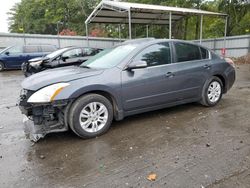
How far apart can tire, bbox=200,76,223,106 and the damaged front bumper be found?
10.2 ft

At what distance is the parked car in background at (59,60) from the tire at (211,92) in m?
6.06

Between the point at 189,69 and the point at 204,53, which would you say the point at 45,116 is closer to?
the point at 189,69

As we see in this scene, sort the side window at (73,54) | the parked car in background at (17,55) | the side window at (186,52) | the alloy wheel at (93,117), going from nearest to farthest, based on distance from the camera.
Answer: the alloy wheel at (93,117), the side window at (186,52), the side window at (73,54), the parked car in background at (17,55)

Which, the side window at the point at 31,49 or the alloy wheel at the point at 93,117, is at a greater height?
the side window at the point at 31,49

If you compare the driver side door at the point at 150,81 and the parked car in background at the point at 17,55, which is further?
the parked car in background at the point at 17,55

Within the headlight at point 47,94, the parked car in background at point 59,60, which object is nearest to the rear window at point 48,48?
the parked car in background at point 59,60

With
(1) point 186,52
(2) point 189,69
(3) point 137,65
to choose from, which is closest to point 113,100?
(3) point 137,65

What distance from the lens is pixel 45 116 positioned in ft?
12.2

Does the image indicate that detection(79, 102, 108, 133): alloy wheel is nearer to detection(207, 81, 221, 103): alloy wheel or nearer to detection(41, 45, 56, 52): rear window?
detection(207, 81, 221, 103): alloy wheel

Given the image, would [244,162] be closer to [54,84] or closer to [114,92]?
[114,92]

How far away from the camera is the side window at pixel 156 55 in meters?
4.56

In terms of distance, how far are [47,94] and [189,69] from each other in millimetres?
2911

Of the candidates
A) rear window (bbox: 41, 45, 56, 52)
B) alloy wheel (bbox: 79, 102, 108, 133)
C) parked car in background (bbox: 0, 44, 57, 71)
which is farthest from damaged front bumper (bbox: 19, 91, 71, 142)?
rear window (bbox: 41, 45, 56, 52)

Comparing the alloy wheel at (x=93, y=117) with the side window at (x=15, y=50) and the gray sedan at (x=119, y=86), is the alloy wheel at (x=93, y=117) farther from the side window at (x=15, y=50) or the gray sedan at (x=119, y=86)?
the side window at (x=15, y=50)
